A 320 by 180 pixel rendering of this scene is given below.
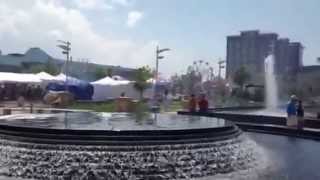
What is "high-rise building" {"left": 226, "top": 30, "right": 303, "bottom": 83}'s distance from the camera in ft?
329

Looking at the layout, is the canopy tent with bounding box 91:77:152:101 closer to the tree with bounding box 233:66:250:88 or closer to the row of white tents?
the row of white tents

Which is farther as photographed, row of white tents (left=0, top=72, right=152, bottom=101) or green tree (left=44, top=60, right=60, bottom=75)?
green tree (left=44, top=60, right=60, bottom=75)

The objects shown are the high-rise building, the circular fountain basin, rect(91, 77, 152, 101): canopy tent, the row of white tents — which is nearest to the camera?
the circular fountain basin

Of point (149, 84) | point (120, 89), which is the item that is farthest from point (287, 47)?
point (120, 89)

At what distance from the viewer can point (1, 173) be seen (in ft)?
32.5

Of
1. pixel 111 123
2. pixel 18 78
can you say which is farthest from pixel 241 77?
pixel 111 123

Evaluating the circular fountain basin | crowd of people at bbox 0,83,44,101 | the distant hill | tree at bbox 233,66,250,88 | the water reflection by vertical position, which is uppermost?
the distant hill

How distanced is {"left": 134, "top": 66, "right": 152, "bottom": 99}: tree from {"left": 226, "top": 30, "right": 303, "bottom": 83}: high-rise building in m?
37.5

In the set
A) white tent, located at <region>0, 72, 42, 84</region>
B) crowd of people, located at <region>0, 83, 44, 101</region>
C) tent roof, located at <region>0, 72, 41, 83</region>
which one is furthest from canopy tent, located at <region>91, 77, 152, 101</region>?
tent roof, located at <region>0, 72, 41, 83</region>

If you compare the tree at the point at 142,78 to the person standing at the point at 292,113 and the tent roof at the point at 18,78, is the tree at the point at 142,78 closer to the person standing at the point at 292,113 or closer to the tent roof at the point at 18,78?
the tent roof at the point at 18,78

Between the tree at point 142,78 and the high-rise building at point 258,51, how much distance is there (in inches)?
1477

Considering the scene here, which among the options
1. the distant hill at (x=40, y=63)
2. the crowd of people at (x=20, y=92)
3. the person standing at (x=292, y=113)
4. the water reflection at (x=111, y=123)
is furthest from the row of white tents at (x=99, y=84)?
the distant hill at (x=40, y=63)

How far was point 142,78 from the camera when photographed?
54688 millimetres

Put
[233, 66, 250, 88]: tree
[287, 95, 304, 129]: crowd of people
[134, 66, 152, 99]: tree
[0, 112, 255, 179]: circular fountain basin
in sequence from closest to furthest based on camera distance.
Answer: [0, 112, 255, 179]: circular fountain basin < [287, 95, 304, 129]: crowd of people < [134, 66, 152, 99]: tree < [233, 66, 250, 88]: tree
